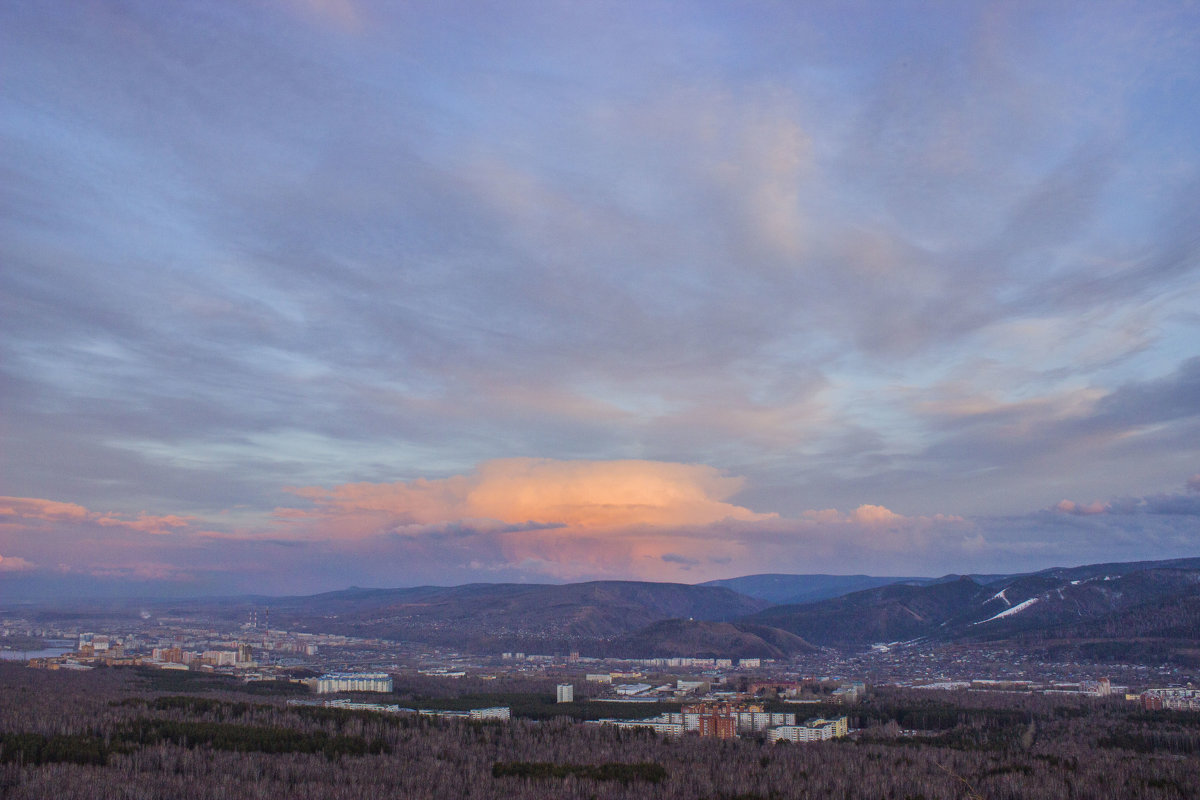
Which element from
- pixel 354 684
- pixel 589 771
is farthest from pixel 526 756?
pixel 354 684

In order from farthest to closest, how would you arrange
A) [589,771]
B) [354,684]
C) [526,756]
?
[354,684] → [526,756] → [589,771]

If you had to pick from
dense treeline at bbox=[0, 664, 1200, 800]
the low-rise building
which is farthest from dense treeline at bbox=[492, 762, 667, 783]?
the low-rise building

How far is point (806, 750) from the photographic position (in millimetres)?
103500

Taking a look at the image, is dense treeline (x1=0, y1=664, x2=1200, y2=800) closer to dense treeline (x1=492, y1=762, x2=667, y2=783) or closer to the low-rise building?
dense treeline (x1=492, y1=762, x2=667, y2=783)

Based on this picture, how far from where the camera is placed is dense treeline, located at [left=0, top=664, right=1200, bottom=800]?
238 feet

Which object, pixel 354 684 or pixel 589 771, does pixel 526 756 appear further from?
pixel 354 684

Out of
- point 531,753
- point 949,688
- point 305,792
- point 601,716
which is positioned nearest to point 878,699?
point 949,688

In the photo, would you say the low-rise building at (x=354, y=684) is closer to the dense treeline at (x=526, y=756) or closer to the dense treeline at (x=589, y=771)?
the dense treeline at (x=526, y=756)

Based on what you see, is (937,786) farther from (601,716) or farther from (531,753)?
(601,716)

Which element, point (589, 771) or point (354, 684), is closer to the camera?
point (589, 771)

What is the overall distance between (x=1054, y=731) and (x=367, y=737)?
93368 millimetres

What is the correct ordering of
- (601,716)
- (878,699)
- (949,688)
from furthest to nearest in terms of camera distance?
(949,688) → (878,699) → (601,716)

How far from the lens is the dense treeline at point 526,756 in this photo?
7269 centimetres

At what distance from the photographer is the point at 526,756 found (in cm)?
9625
